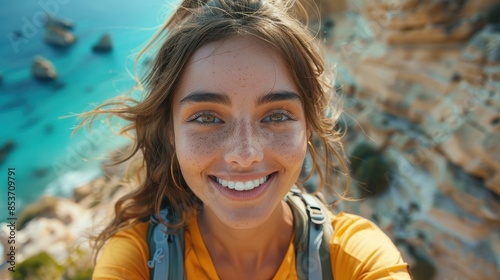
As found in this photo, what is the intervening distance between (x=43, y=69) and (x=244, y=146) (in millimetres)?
6386

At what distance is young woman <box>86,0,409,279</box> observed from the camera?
5.22ft

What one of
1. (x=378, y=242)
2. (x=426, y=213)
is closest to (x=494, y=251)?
(x=426, y=213)

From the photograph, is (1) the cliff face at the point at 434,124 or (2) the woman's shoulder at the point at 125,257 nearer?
(2) the woman's shoulder at the point at 125,257

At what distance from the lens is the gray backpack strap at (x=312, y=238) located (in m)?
1.72

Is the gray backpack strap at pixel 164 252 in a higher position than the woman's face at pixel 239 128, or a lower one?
lower

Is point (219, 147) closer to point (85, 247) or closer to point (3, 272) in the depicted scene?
point (3, 272)

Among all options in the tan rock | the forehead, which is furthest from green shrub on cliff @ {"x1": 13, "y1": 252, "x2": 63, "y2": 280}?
the tan rock

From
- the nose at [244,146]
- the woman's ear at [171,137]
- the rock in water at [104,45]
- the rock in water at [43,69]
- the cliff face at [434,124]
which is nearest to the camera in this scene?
the nose at [244,146]

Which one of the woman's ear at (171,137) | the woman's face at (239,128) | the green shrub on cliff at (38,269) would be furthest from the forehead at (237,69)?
the green shrub on cliff at (38,269)

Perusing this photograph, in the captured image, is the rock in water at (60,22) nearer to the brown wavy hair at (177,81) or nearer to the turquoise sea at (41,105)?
the turquoise sea at (41,105)

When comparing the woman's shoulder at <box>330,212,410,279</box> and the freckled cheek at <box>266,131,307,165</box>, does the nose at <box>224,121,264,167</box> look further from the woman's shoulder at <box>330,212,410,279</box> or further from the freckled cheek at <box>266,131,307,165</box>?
the woman's shoulder at <box>330,212,410,279</box>

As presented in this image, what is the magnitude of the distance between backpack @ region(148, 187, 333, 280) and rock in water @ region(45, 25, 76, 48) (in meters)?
5.40

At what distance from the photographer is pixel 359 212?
489 centimetres

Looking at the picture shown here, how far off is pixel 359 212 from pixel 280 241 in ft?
10.5
